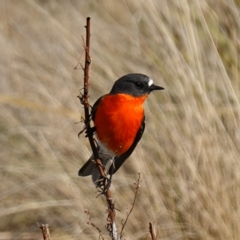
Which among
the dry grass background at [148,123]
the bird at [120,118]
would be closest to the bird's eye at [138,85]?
the bird at [120,118]

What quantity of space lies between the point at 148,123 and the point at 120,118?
42.3 inches

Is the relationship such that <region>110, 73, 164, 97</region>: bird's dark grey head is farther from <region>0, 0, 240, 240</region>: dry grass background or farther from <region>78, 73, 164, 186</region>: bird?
<region>0, 0, 240, 240</region>: dry grass background

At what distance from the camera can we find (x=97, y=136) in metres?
2.96

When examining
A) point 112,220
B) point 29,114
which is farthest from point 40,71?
point 112,220

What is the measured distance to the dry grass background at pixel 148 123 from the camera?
152 inches

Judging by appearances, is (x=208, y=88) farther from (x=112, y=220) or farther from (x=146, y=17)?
(x=112, y=220)

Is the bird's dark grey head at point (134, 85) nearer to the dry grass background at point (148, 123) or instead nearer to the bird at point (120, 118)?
the bird at point (120, 118)

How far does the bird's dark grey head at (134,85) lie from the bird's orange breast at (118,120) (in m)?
0.02

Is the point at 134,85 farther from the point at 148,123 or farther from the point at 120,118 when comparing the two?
the point at 148,123

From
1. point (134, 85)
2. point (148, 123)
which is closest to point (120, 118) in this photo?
point (134, 85)

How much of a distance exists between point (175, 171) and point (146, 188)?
0.21 m

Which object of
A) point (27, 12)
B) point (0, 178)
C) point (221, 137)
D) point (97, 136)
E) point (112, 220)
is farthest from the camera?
point (27, 12)

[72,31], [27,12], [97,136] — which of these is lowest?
[97,136]

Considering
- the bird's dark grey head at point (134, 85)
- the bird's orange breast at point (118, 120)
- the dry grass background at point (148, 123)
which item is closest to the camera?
the bird's orange breast at point (118, 120)
